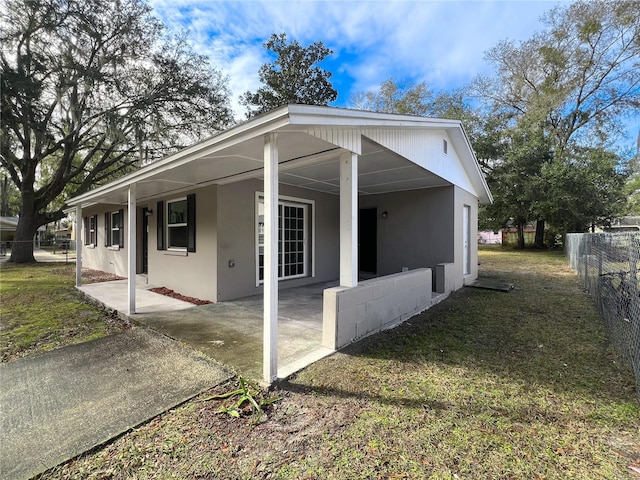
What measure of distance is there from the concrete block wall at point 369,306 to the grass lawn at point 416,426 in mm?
236

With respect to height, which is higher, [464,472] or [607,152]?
[607,152]

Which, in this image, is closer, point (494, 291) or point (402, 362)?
point (402, 362)

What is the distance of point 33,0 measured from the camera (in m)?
10.7

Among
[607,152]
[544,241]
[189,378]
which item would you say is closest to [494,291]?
[189,378]

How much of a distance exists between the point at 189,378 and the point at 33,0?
15075 mm

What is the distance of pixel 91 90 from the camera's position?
12.4m

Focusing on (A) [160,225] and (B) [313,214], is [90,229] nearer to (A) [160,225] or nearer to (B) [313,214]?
(A) [160,225]

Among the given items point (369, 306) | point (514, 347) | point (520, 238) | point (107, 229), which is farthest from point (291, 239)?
point (520, 238)

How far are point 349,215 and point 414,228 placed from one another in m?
4.44

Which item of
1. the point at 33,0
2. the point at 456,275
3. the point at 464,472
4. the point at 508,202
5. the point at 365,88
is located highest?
the point at 365,88

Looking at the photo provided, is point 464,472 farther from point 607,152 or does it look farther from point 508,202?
point 607,152

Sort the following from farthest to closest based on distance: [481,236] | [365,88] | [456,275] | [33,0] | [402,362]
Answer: [481,236], [365,88], [33,0], [456,275], [402,362]

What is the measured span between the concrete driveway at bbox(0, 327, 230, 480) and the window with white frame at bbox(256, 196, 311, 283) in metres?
3.30

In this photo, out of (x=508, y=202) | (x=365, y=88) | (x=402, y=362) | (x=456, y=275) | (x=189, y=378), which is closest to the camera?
(x=189, y=378)
